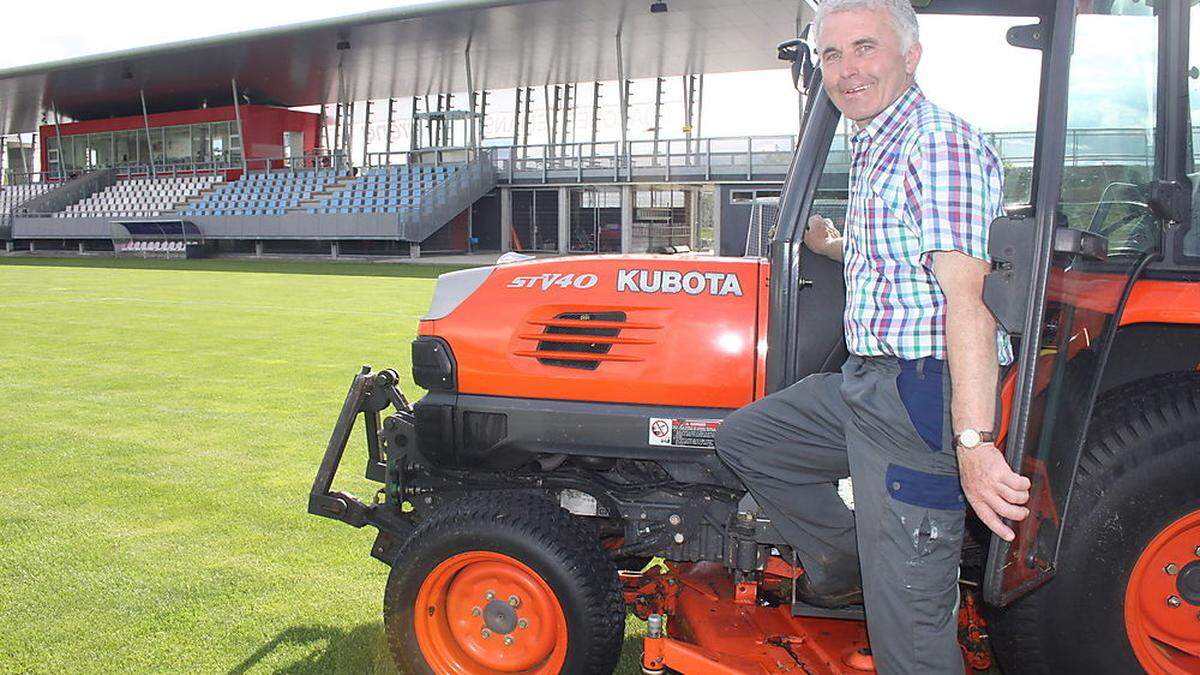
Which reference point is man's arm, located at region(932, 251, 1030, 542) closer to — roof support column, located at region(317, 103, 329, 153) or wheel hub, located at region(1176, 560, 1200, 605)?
Result: wheel hub, located at region(1176, 560, 1200, 605)

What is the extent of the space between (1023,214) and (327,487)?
2.42 metres

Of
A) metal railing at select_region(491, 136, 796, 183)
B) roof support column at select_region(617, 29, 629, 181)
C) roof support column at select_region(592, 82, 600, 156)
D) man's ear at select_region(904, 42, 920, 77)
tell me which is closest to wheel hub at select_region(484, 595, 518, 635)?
man's ear at select_region(904, 42, 920, 77)

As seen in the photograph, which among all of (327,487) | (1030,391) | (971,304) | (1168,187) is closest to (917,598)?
(1030,391)

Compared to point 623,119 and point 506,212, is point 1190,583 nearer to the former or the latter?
point 623,119

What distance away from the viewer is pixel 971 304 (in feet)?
6.86

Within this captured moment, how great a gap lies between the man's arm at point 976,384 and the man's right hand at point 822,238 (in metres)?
0.73

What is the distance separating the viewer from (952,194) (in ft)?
6.90

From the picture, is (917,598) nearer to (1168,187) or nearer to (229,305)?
(1168,187)

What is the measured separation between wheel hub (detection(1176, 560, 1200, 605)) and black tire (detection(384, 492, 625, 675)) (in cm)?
153

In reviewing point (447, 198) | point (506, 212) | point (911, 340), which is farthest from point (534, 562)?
point (506, 212)

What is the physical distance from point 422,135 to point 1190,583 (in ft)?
117

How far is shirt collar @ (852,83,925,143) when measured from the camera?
226cm

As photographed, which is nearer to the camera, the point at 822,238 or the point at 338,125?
the point at 822,238

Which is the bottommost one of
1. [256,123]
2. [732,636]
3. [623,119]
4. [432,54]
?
[732,636]
